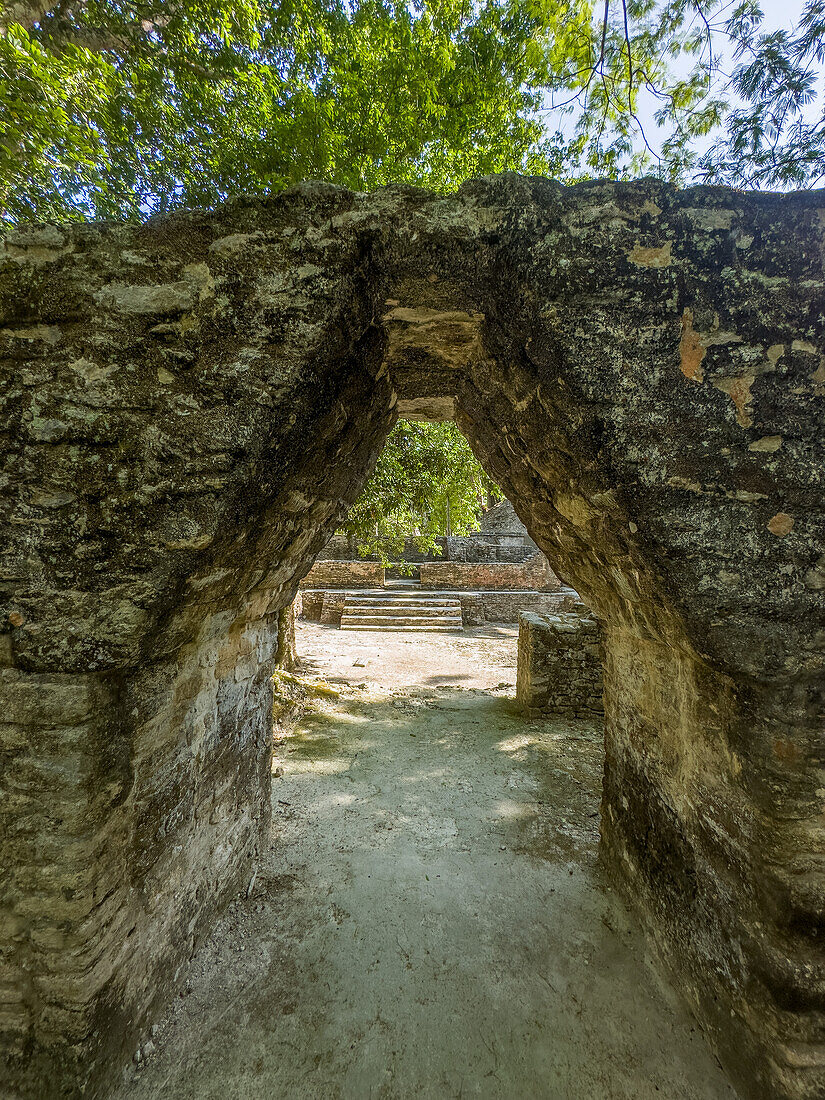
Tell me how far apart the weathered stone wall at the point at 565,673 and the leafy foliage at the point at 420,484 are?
6.48 feet

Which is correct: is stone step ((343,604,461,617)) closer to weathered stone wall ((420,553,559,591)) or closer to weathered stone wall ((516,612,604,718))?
weathered stone wall ((420,553,559,591))

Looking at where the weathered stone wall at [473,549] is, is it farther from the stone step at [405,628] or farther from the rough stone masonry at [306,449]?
the rough stone masonry at [306,449]

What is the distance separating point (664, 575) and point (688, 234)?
1.18m

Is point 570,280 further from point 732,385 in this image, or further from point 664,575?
point 664,575

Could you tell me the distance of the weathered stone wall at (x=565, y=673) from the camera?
534 centimetres

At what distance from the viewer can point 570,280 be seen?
147cm

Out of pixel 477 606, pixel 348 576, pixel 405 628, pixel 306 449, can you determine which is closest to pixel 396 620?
pixel 405 628

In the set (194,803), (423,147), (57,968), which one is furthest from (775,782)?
(423,147)

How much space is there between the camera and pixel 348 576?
14.0m

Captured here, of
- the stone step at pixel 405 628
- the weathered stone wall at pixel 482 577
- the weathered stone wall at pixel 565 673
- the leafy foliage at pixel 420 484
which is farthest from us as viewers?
the weathered stone wall at pixel 482 577

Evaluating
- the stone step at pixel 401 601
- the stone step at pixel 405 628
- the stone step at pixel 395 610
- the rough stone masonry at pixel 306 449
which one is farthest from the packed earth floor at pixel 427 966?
the stone step at pixel 401 601

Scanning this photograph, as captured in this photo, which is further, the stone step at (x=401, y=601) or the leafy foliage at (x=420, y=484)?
the stone step at (x=401, y=601)

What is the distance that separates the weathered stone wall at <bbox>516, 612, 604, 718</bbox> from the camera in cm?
534

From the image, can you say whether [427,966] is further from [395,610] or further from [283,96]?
[395,610]
